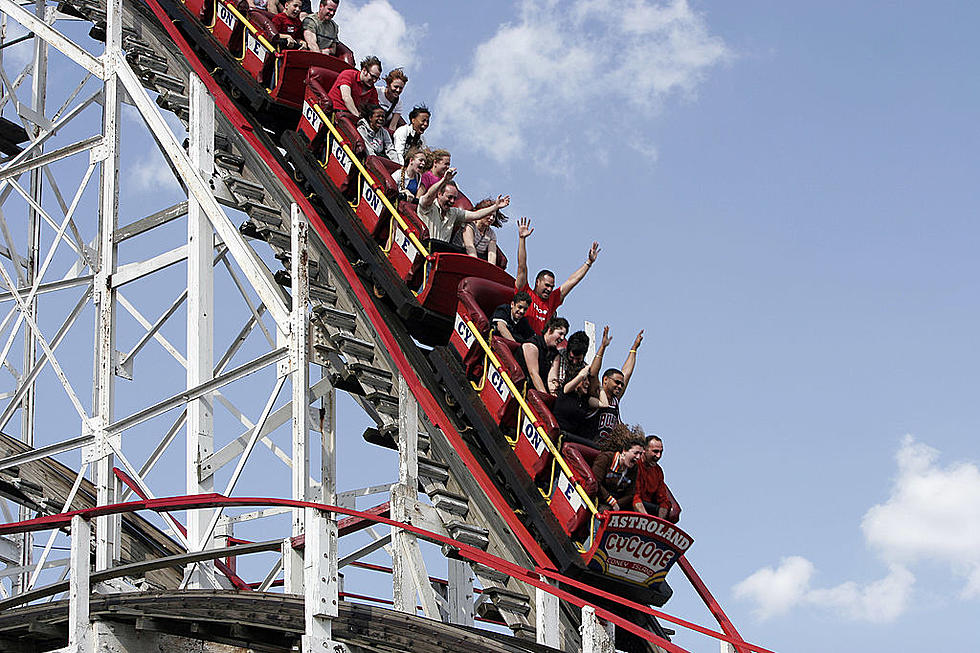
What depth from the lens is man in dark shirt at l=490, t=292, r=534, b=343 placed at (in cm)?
941

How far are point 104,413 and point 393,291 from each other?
198 cm

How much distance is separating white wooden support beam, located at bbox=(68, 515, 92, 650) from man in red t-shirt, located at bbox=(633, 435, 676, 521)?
293 cm

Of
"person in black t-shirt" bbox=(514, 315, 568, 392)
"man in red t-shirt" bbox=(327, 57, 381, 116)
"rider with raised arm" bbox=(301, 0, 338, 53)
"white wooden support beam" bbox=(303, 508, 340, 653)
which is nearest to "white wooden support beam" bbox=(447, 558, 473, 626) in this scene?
"person in black t-shirt" bbox=(514, 315, 568, 392)

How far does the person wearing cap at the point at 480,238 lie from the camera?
10.5 metres

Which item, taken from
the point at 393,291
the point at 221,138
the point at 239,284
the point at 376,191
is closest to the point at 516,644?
the point at 393,291

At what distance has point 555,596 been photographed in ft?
22.8

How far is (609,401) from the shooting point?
9.23 meters

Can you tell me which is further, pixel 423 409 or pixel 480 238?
pixel 480 238

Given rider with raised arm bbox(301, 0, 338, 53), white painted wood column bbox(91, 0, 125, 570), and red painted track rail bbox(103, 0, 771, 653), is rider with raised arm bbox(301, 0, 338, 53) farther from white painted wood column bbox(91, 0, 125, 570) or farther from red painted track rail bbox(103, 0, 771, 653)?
white painted wood column bbox(91, 0, 125, 570)

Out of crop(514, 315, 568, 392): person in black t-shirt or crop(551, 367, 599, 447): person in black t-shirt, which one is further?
crop(514, 315, 568, 392): person in black t-shirt

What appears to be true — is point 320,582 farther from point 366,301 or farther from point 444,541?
point 366,301

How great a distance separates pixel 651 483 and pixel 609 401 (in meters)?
0.81

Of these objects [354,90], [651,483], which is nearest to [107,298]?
[354,90]

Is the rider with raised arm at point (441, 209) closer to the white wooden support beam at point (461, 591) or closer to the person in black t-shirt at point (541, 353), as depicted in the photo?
the person in black t-shirt at point (541, 353)
